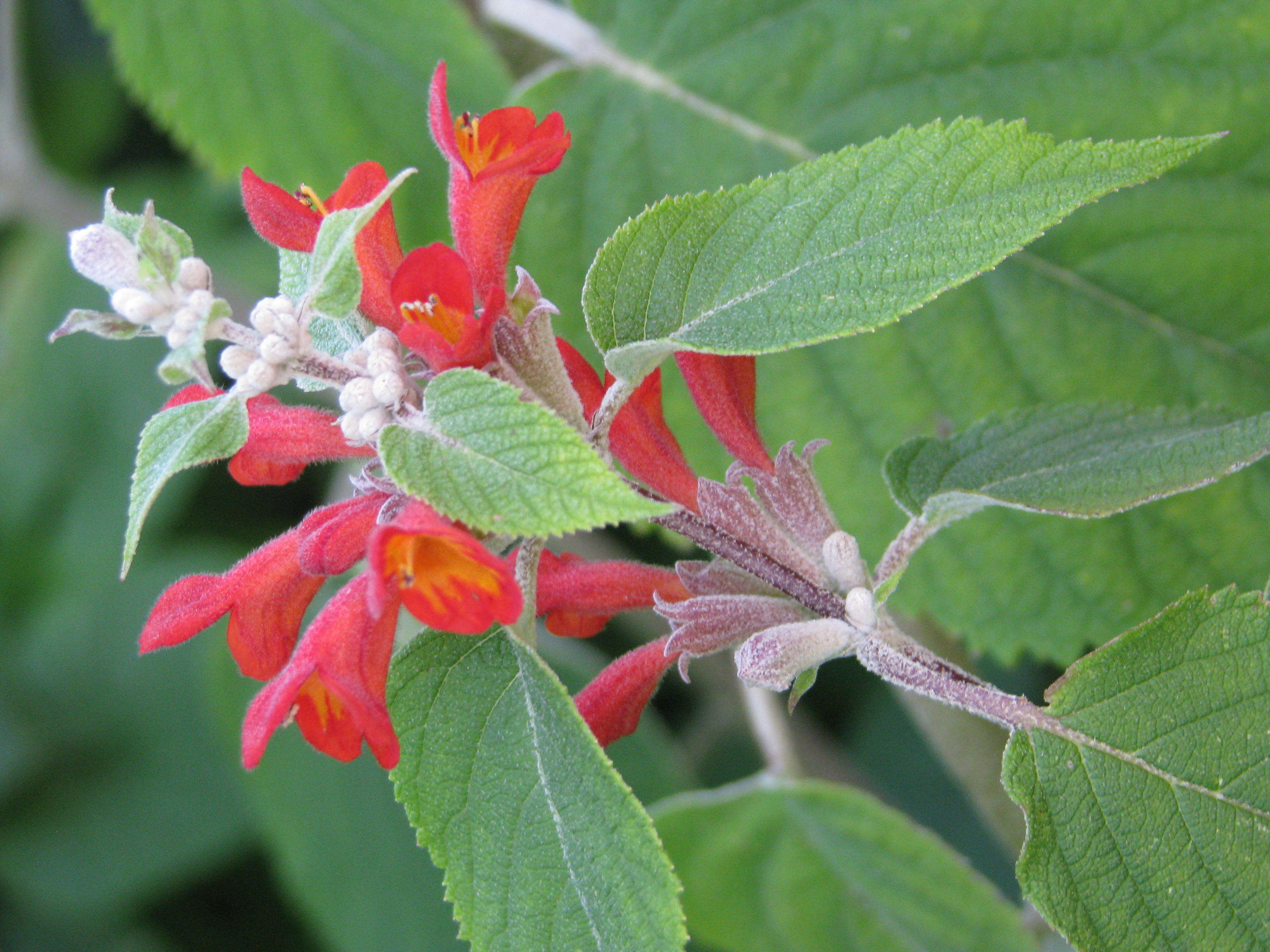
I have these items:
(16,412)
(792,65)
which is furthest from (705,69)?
(16,412)

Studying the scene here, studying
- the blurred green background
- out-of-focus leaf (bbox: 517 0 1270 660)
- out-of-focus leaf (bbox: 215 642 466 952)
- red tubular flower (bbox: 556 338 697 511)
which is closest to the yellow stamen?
red tubular flower (bbox: 556 338 697 511)

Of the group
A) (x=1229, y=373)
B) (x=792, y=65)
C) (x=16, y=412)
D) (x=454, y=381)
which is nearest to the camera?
(x=454, y=381)

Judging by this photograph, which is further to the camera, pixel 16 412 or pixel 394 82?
pixel 16 412

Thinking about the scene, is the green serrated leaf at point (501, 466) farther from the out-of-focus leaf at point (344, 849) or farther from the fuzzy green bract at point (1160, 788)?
the out-of-focus leaf at point (344, 849)

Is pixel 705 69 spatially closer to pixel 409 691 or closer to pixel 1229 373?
pixel 1229 373

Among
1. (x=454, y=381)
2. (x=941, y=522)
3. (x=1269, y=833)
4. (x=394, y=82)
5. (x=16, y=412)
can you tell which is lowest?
(x=1269, y=833)

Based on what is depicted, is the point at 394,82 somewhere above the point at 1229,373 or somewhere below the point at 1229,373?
above
